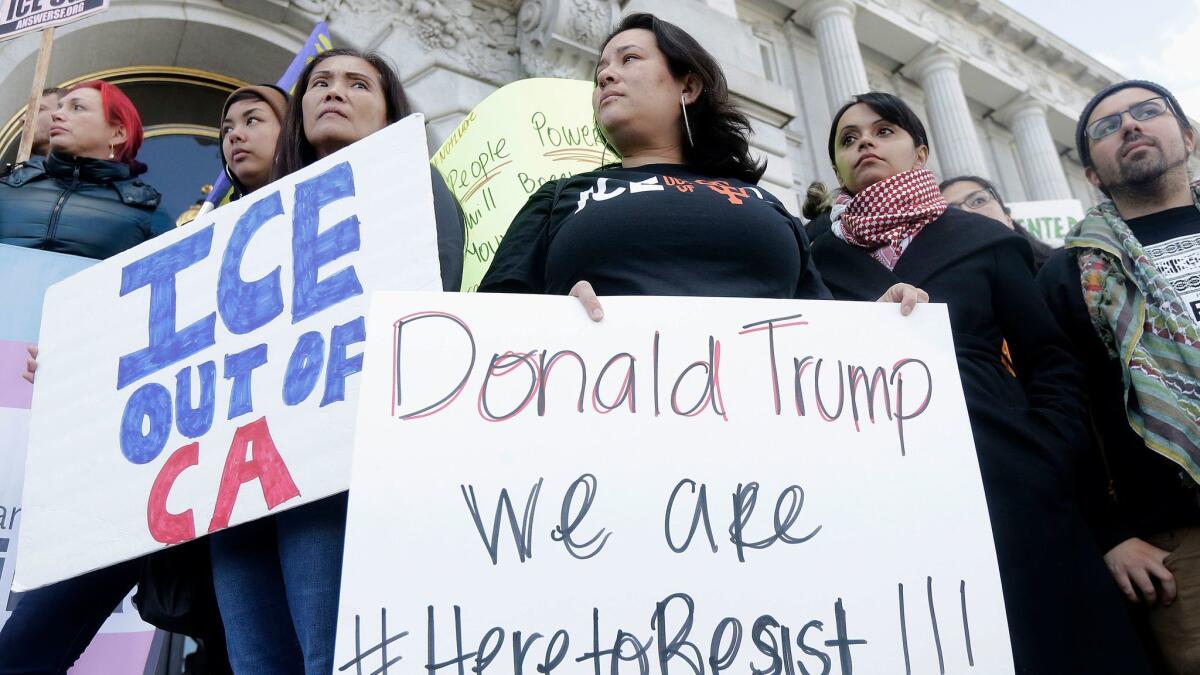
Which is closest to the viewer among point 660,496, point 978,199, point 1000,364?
point 660,496

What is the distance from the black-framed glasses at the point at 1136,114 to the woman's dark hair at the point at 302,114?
1.79 m

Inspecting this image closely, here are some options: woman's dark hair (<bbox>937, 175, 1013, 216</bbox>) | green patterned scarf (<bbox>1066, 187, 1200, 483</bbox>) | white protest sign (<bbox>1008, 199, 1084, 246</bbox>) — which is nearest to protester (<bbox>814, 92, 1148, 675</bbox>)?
green patterned scarf (<bbox>1066, 187, 1200, 483</bbox>)

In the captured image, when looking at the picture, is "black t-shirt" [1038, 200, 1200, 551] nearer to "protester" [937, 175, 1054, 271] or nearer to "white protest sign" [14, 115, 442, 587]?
"protester" [937, 175, 1054, 271]

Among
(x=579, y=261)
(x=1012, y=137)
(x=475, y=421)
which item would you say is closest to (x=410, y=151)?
(x=579, y=261)

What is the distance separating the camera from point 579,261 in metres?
1.63

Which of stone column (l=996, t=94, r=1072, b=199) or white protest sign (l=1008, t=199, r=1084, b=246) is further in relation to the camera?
stone column (l=996, t=94, r=1072, b=199)

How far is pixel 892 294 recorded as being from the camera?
1.53 meters

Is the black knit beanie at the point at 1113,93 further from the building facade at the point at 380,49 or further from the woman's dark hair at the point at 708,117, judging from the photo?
the building facade at the point at 380,49

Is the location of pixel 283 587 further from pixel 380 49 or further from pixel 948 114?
pixel 948 114

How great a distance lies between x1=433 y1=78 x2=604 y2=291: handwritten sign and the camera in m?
2.85

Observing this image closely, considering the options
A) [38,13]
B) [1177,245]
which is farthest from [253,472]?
[38,13]

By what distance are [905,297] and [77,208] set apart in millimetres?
2407

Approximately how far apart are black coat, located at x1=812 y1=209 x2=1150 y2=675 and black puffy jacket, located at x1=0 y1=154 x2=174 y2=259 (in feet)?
6.70

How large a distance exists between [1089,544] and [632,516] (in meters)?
1.07
